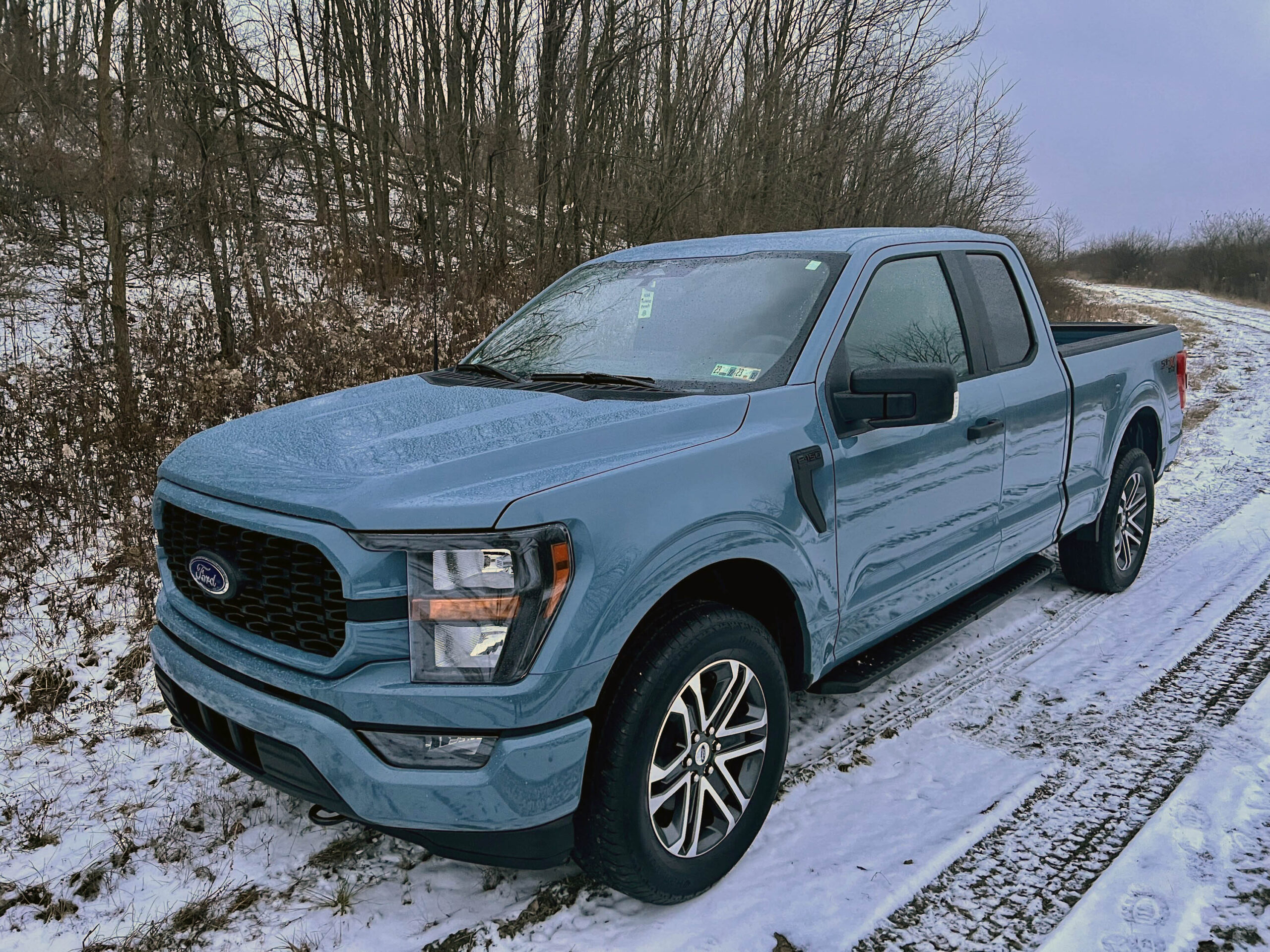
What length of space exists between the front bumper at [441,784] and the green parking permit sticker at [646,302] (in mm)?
1737

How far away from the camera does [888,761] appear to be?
327 cm

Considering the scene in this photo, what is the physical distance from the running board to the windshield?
3.83 feet

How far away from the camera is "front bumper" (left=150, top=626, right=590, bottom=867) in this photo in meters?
2.06

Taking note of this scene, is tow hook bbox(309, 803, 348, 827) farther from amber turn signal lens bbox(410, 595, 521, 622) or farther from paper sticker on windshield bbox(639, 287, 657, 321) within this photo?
paper sticker on windshield bbox(639, 287, 657, 321)

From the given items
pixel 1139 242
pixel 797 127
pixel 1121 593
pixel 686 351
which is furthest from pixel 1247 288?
pixel 686 351

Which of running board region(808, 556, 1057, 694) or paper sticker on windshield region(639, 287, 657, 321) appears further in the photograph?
paper sticker on windshield region(639, 287, 657, 321)

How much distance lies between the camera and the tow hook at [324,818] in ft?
8.88

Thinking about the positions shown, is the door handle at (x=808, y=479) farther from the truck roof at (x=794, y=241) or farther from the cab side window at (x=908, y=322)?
the truck roof at (x=794, y=241)

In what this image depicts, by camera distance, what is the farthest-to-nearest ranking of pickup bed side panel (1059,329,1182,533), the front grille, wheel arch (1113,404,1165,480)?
wheel arch (1113,404,1165,480) < pickup bed side panel (1059,329,1182,533) < the front grille

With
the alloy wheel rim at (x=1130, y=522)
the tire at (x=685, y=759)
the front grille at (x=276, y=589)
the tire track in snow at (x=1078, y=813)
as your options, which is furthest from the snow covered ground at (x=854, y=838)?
the front grille at (x=276, y=589)

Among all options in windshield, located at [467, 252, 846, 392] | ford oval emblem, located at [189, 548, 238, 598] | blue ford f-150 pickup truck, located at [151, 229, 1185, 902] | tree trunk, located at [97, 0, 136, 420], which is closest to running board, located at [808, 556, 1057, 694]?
blue ford f-150 pickup truck, located at [151, 229, 1185, 902]

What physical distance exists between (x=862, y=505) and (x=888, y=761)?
1030 millimetres

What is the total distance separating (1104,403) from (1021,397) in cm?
108

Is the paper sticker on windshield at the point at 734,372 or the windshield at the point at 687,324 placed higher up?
the windshield at the point at 687,324
